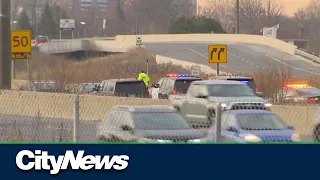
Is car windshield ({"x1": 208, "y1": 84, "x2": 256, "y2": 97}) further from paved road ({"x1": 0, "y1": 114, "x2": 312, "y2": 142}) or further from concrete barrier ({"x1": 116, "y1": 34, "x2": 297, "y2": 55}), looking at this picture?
concrete barrier ({"x1": 116, "y1": 34, "x2": 297, "y2": 55})

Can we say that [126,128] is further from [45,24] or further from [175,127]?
[45,24]

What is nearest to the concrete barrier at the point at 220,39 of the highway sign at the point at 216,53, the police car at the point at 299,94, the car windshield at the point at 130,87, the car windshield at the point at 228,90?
the police car at the point at 299,94

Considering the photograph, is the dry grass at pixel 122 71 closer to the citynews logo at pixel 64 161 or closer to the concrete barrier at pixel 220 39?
the concrete barrier at pixel 220 39

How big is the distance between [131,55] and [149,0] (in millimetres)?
77518

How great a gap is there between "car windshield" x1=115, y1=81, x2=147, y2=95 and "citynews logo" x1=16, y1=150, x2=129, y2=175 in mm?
19398

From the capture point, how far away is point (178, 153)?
7617 millimetres

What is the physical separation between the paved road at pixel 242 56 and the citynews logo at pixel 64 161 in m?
56.0

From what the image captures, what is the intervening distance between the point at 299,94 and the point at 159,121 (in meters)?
18.0

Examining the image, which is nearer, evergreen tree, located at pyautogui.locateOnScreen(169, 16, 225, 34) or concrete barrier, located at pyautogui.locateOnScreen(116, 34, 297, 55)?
concrete barrier, located at pyautogui.locateOnScreen(116, 34, 297, 55)

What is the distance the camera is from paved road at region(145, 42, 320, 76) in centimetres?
6688

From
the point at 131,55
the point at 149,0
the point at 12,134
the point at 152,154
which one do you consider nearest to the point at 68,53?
the point at 131,55

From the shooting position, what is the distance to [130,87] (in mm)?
27625

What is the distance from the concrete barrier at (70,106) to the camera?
1866 centimetres

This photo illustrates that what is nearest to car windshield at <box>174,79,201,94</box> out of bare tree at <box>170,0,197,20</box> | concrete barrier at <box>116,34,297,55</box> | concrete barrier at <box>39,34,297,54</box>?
concrete barrier at <box>116,34,297,55</box>
